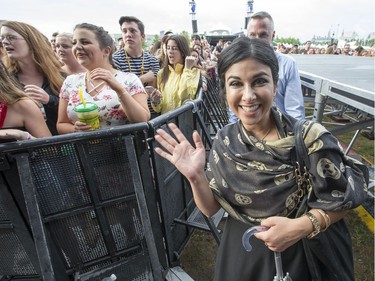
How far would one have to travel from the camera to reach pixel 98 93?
6.73 feet

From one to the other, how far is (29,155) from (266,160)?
1.34 metres

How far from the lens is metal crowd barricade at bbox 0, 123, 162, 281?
60.1 inches

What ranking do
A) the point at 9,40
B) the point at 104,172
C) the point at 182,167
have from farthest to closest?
the point at 9,40, the point at 104,172, the point at 182,167

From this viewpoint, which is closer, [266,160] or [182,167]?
[266,160]

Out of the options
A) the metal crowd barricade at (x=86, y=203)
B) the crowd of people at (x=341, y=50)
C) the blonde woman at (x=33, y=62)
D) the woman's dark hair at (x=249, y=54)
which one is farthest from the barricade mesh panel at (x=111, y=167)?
the crowd of people at (x=341, y=50)

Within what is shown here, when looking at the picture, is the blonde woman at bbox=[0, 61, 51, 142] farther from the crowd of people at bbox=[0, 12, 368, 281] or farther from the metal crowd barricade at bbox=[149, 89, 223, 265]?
the metal crowd barricade at bbox=[149, 89, 223, 265]

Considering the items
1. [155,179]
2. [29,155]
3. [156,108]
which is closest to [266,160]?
[155,179]

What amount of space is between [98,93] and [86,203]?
34.8 inches

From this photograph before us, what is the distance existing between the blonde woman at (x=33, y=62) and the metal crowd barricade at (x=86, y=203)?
99 centimetres

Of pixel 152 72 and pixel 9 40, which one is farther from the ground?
pixel 9 40

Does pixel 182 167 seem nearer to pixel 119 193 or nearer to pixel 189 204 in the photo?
pixel 119 193

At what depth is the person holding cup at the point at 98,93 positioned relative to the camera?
2.01m

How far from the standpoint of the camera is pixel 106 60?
2209mm

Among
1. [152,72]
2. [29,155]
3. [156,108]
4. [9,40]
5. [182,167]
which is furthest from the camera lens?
[152,72]
